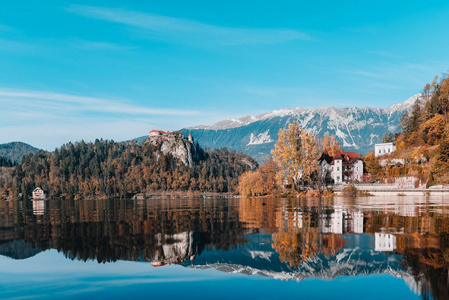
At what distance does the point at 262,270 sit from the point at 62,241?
13.3 meters

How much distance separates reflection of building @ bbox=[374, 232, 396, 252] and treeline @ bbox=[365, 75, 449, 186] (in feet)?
269

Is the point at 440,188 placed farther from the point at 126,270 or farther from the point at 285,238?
the point at 126,270

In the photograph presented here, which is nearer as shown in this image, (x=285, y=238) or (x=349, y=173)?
(x=285, y=238)

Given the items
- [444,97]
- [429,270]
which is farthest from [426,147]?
[429,270]

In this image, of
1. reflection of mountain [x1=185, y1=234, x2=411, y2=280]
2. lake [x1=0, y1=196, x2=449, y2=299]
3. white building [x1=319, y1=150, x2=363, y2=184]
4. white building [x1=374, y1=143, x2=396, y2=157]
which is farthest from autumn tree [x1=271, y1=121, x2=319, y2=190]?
white building [x1=374, y1=143, x2=396, y2=157]

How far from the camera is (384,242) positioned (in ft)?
61.1

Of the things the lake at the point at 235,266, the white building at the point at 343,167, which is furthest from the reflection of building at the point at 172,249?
the white building at the point at 343,167

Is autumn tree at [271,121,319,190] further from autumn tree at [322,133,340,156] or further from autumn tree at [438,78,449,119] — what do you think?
autumn tree at [438,78,449,119]

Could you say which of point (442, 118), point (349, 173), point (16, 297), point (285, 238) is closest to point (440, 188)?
point (442, 118)

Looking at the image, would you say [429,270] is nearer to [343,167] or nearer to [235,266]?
[235,266]

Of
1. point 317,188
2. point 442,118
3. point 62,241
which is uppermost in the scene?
point 442,118

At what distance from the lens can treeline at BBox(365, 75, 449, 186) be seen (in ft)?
307

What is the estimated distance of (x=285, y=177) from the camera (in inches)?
4245

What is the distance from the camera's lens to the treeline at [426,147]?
9356cm
